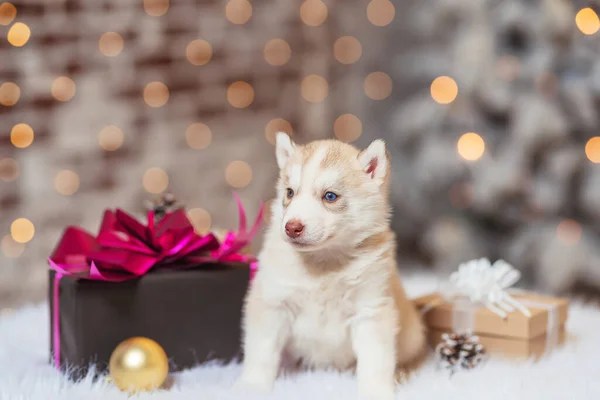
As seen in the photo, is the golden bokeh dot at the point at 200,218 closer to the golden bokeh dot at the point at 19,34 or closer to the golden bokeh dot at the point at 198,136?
the golden bokeh dot at the point at 198,136

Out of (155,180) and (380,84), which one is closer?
(155,180)

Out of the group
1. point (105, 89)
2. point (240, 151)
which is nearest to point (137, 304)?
point (105, 89)

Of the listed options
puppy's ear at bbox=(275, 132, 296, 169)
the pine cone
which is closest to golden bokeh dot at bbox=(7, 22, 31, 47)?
puppy's ear at bbox=(275, 132, 296, 169)

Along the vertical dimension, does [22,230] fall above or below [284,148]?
below

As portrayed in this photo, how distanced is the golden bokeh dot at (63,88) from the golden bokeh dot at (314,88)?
3.77 ft

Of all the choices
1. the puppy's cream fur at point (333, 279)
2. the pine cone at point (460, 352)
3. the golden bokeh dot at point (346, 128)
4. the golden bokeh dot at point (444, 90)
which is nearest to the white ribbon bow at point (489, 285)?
the pine cone at point (460, 352)

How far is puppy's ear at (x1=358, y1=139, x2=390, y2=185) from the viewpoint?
1.34 metres

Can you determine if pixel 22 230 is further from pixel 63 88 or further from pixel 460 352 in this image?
pixel 460 352

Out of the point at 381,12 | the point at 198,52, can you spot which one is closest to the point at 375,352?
the point at 198,52

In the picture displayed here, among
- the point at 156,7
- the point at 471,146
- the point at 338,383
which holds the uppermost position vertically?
the point at 156,7

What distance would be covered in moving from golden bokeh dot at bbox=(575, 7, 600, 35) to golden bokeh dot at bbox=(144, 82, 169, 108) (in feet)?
5.43

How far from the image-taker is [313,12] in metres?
3.31

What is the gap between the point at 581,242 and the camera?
2.48 m

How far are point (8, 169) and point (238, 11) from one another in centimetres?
122
